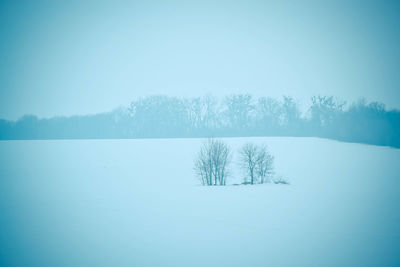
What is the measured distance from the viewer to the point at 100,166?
3112cm

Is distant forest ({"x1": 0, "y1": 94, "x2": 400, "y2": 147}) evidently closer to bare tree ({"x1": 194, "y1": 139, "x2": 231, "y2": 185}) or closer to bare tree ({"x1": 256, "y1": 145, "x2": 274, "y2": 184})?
bare tree ({"x1": 194, "y1": 139, "x2": 231, "y2": 185})

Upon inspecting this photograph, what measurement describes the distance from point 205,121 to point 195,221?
64490 millimetres

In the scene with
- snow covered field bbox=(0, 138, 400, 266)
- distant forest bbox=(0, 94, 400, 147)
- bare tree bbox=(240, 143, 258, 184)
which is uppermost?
distant forest bbox=(0, 94, 400, 147)

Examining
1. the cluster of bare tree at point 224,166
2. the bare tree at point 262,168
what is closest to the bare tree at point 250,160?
the cluster of bare tree at point 224,166

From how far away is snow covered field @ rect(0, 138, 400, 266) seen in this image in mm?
8719

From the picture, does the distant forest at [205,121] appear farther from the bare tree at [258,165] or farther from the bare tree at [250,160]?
the bare tree at [258,165]

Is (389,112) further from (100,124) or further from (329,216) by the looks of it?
(100,124)

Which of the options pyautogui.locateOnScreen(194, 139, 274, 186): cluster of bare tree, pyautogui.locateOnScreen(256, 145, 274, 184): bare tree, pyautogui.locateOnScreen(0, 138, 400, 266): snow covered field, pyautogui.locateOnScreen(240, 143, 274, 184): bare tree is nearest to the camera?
pyautogui.locateOnScreen(0, 138, 400, 266): snow covered field

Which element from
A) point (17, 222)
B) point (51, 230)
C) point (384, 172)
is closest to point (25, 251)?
point (51, 230)

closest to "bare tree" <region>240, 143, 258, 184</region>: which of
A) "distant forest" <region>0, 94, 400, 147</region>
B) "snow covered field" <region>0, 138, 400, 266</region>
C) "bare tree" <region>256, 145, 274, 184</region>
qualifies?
"bare tree" <region>256, 145, 274, 184</region>

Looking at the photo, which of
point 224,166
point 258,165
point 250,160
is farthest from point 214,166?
point 258,165

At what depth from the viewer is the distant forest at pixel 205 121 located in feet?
227

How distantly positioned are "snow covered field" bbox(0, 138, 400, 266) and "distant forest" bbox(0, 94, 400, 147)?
1800 inches

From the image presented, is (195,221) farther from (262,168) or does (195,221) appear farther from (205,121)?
(205,121)
